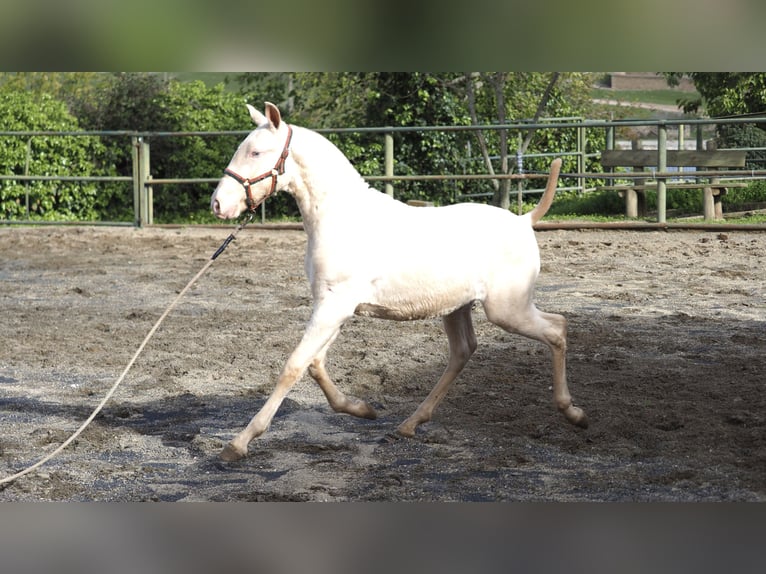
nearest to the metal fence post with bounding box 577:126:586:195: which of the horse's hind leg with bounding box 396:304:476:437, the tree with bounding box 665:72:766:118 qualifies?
the tree with bounding box 665:72:766:118

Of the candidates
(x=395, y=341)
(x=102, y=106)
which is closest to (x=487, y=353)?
(x=395, y=341)

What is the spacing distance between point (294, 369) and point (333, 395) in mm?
381

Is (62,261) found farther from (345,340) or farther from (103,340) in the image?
(345,340)

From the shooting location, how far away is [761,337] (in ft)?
23.1

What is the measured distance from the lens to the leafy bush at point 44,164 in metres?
16.0

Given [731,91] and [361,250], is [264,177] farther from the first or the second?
[731,91]

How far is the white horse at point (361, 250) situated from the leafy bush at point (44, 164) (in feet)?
39.6

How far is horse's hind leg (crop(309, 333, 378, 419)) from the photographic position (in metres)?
4.70

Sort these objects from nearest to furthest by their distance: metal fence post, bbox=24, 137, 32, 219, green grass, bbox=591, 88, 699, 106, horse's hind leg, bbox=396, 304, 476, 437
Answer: horse's hind leg, bbox=396, 304, 476, 437 < metal fence post, bbox=24, 137, 32, 219 < green grass, bbox=591, 88, 699, 106

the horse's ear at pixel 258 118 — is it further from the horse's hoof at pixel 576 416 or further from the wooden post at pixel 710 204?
the wooden post at pixel 710 204

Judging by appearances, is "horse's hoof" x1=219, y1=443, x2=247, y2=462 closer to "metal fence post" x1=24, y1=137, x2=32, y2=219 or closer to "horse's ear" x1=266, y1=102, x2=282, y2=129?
"horse's ear" x1=266, y1=102, x2=282, y2=129

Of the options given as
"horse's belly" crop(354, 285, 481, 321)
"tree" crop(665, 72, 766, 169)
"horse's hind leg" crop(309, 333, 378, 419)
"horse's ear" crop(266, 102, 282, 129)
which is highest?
"tree" crop(665, 72, 766, 169)

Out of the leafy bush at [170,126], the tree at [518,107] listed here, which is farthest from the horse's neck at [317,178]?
the leafy bush at [170,126]
